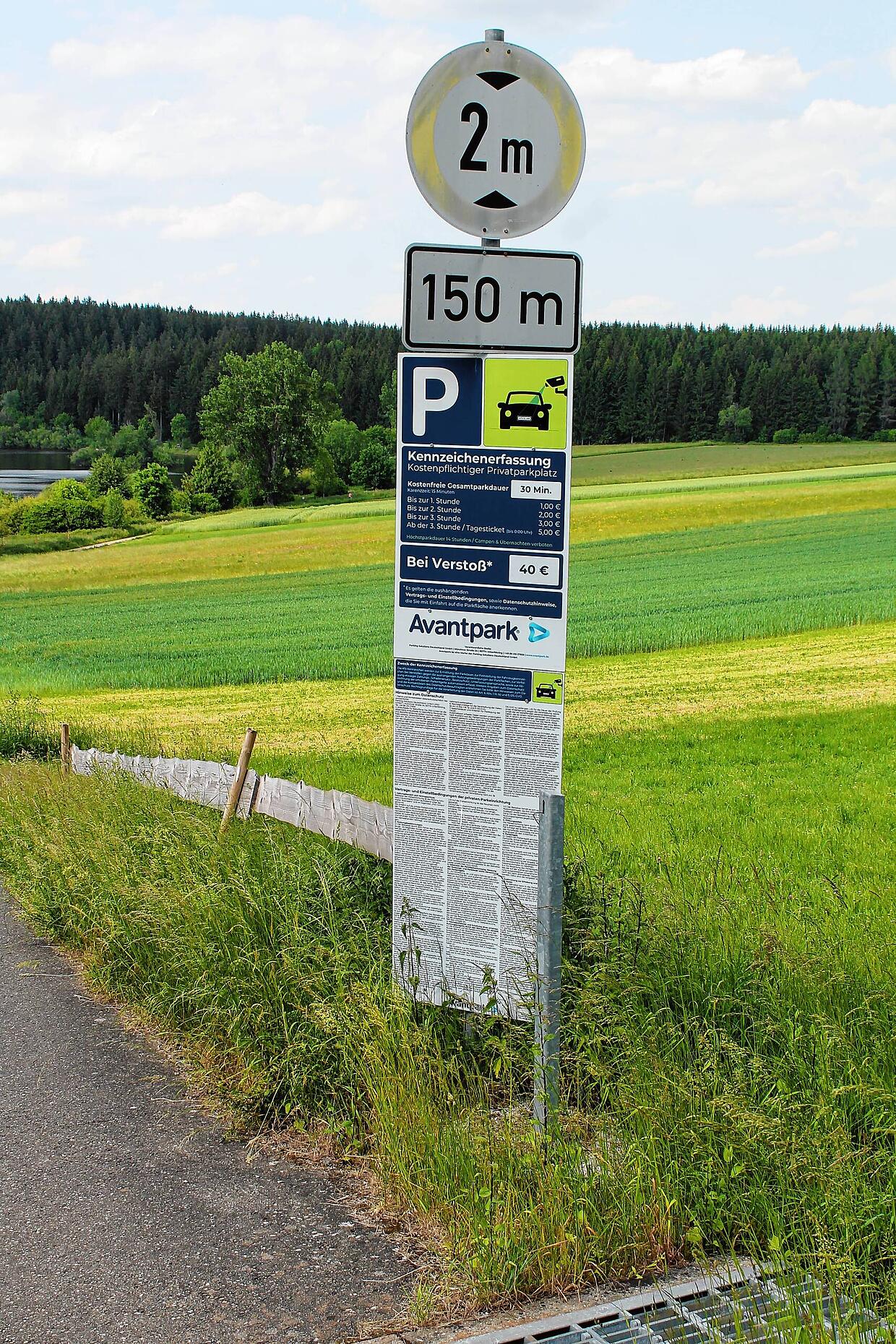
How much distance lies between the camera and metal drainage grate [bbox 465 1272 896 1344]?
2885 millimetres

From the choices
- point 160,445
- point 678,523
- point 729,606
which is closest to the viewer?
point 729,606

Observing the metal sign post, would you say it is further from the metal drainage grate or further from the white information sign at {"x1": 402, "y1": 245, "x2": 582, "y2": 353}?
the metal drainage grate

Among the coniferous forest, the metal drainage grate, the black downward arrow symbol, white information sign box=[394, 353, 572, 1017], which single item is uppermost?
the coniferous forest

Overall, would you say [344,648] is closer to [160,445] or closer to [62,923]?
[62,923]

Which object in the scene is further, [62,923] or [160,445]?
[160,445]

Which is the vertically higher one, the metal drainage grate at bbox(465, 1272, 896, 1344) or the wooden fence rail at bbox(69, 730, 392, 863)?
the wooden fence rail at bbox(69, 730, 392, 863)

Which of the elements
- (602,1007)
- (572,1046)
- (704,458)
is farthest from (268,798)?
(704,458)

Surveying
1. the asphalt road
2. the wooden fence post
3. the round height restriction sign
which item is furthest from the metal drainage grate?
the wooden fence post

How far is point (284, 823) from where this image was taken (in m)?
6.73

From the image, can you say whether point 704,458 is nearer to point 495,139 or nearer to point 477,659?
point 495,139

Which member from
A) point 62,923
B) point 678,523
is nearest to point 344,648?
point 62,923

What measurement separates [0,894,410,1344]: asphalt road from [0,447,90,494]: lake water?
46667mm

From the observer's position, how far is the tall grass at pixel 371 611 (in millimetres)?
25266

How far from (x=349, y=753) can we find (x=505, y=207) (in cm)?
1137
